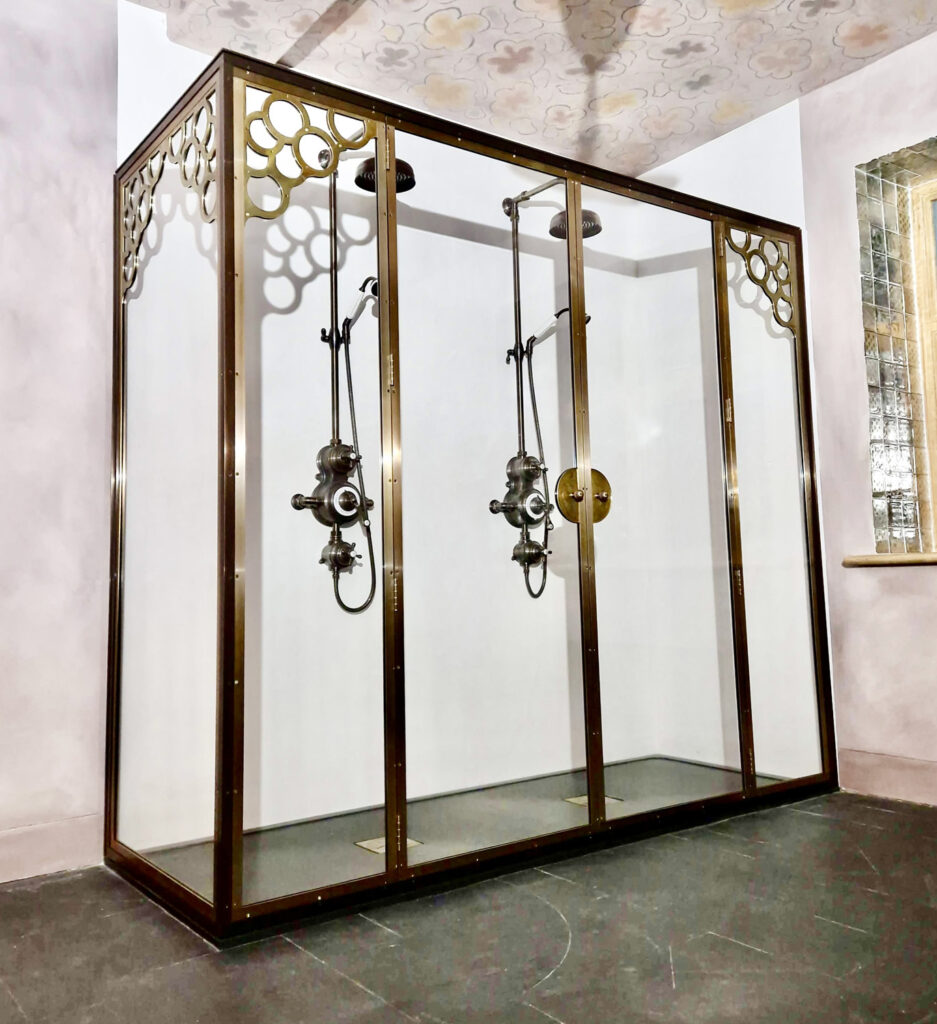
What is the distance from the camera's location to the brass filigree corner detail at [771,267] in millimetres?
3451

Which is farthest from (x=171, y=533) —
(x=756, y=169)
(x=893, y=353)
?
(x=756, y=169)

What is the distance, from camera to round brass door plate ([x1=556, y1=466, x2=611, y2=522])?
112 inches

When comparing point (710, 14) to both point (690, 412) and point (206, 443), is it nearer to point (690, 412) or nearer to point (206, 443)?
point (690, 412)

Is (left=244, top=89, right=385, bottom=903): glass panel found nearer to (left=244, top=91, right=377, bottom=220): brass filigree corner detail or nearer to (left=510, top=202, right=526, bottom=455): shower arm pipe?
(left=244, top=91, right=377, bottom=220): brass filigree corner detail

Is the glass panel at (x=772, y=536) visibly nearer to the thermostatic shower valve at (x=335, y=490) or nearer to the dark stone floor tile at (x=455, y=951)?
the dark stone floor tile at (x=455, y=951)

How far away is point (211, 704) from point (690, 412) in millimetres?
1895

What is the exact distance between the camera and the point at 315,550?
7.72ft

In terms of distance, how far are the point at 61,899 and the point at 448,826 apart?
40.8 inches

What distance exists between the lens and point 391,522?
246cm

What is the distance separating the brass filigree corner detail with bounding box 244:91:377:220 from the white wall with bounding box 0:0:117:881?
815 millimetres

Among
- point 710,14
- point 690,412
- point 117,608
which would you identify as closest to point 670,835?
point 690,412

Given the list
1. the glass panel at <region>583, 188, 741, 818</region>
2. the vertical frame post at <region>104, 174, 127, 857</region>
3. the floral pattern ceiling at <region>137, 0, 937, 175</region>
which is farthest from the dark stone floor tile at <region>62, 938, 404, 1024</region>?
the floral pattern ceiling at <region>137, 0, 937, 175</region>

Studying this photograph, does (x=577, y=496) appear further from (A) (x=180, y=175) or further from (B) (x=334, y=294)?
(A) (x=180, y=175)

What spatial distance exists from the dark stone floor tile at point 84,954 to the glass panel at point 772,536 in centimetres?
205
